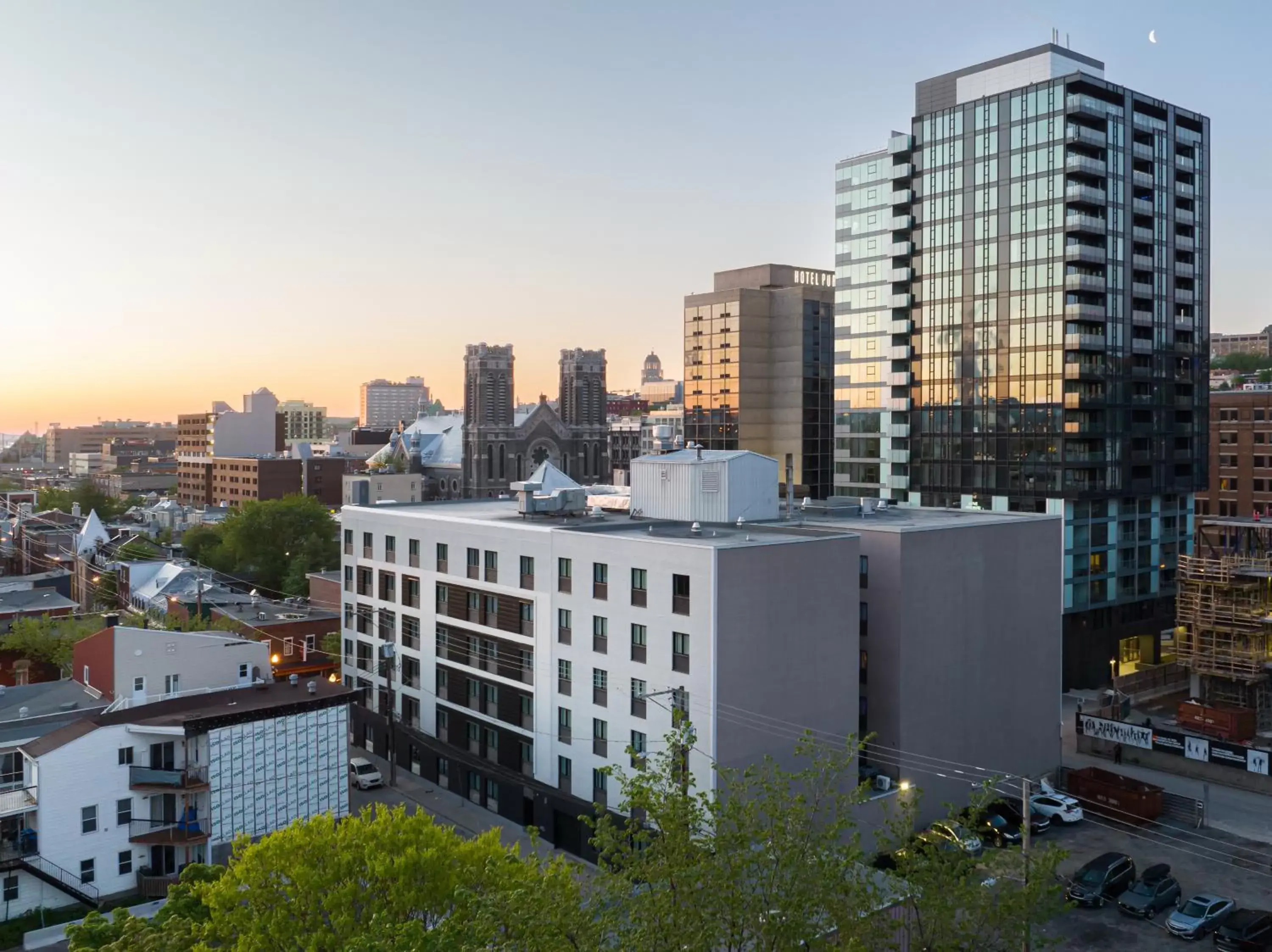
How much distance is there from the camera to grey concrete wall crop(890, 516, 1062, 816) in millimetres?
44406

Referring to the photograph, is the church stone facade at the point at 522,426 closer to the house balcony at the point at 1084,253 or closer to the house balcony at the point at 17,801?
the house balcony at the point at 1084,253

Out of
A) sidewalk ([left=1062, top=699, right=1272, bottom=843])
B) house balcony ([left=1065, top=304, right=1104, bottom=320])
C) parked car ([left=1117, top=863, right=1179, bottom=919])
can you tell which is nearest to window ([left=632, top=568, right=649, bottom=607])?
parked car ([left=1117, top=863, right=1179, bottom=919])

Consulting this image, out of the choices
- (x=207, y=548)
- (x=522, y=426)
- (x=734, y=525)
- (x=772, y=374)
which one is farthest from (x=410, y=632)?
(x=522, y=426)

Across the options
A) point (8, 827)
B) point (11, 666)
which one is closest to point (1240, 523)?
point (8, 827)

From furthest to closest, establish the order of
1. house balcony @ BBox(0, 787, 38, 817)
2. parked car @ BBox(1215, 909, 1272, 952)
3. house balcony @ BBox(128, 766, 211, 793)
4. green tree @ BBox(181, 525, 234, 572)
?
green tree @ BBox(181, 525, 234, 572) < house balcony @ BBox(128, 766, 211, 793) < house balcony @ BBox(0, 787, 38, 817) < parked car @ BBox(1215, 909, 1272, 952)

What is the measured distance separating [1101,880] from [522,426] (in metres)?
125

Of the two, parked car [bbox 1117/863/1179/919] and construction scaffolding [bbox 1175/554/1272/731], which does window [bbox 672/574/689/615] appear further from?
construction scaffolding [bbox 1175/554/1272/731]

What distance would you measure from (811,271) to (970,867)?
13108cm

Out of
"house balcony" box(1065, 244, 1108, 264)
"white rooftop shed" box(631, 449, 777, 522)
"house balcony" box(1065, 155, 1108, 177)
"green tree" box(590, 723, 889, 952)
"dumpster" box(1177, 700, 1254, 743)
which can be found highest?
"house balcony" box(1065, 155, 1108, 177)

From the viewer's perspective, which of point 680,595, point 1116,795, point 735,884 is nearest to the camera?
point 735,884

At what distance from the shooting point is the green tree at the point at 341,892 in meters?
22.6

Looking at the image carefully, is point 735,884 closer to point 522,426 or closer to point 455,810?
point 455,810

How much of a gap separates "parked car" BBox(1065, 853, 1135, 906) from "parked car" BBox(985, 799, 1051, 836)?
193 inches

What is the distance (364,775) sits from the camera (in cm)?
5181
